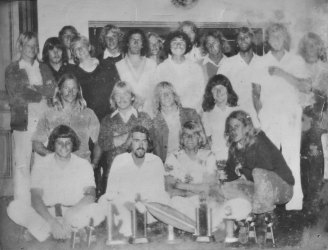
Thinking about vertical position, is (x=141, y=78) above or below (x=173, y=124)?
above

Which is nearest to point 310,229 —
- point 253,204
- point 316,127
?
point 253,204

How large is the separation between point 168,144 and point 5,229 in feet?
4.05

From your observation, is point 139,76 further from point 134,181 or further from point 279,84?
point 279,84

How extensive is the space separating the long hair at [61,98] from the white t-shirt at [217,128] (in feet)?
2.76

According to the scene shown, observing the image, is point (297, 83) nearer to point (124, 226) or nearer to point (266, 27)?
point (266, 27)

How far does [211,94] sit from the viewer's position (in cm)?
354

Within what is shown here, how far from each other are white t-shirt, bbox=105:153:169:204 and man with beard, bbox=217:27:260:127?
29.1 inches

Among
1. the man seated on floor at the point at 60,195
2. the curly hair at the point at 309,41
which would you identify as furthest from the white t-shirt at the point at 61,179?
the curly hair at the point at 309,41

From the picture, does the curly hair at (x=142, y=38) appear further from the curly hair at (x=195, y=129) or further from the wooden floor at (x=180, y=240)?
the wooden floor at (x=180, y=240)

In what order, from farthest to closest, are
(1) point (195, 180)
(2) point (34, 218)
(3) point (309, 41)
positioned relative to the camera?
(3) point (309, 41) < (1) point (195, 180) < (2) point (34, 218)

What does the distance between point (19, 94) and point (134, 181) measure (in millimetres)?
975

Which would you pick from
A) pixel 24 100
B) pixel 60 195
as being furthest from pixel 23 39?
pixel 60 195

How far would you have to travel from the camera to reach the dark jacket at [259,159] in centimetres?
355

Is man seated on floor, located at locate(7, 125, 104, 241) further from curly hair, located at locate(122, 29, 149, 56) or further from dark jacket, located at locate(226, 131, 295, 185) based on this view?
dark jacket, located at locate(226, 131, 295, 185)
